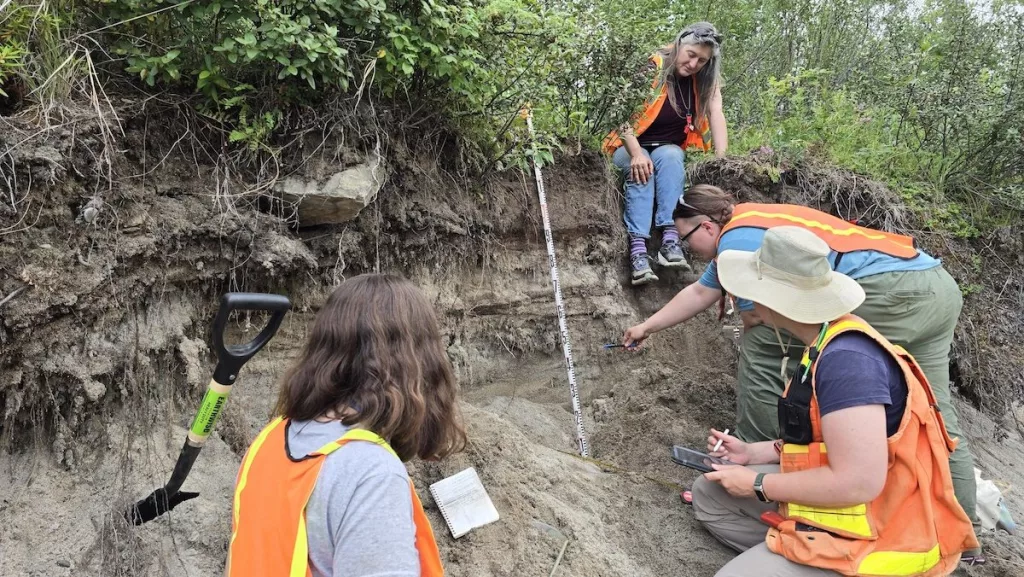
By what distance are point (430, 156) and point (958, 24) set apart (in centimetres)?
626

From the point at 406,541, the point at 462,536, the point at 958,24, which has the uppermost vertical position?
the point at 958,24

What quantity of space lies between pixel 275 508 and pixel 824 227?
3050 millimetres

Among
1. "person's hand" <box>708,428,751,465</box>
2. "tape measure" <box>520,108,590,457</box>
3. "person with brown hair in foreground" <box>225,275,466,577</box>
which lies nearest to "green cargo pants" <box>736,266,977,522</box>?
"person's hand" <box>708,428,751,465</box>

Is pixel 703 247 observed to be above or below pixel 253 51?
below

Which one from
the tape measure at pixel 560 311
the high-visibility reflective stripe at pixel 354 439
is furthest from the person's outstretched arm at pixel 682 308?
the high-visibility reflective stripe at pixel 354 439

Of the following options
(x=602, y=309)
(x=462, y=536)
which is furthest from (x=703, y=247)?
(x=462, y=536)

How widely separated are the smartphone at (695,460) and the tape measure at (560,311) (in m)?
1.12

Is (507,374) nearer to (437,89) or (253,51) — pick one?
(437,89)

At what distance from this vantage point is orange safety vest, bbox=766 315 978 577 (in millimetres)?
2318

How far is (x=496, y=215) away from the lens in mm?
4531

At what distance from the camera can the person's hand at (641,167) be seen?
16.8ft

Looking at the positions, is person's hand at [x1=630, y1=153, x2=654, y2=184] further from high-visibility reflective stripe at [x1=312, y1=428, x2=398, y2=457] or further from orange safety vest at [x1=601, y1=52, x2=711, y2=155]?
high-visibility reflective stripe at [x1=312, y1=428, x2=398, y2=457]

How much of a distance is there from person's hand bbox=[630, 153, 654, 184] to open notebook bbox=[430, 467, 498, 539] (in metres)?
3.00

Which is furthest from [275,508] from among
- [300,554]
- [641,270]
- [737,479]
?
[641,270]
